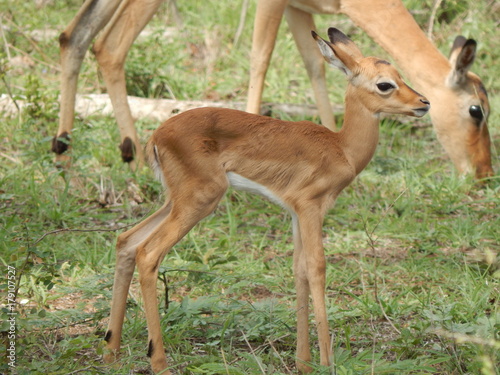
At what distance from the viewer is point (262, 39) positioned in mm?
6348

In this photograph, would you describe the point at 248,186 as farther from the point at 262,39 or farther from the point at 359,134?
the point at 262,39

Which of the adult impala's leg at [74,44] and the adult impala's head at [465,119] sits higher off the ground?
the adult impala's leg at [74,44]

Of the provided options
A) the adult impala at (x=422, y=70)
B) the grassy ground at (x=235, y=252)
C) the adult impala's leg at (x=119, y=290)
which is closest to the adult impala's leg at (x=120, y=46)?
the grassy ground at (x=235, y=252)

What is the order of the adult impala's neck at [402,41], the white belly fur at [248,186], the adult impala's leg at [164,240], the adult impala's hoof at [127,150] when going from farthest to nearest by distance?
1. the adult impala's neck at [402,41]
2. the adult impala's hoof at [127,150]
3. the white belly fur at [248,186]
4. the adult impala's leg at [164,240]

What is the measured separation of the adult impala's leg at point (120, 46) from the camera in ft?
20.7

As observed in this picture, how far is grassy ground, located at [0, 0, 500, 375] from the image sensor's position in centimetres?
353

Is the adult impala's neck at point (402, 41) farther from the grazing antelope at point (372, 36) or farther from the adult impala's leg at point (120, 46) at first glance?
the adult impala's leg at point (120, 46)

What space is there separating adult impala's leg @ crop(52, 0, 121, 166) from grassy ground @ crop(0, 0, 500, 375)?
0.25m

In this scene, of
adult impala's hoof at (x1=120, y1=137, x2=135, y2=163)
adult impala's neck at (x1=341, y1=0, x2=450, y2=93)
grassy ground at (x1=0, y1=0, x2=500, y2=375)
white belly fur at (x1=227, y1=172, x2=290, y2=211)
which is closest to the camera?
white belly fur at (x1=227, y1=172, x2=290, y2=211)

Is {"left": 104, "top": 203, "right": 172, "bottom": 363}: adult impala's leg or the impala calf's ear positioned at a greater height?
the impala calf's ear

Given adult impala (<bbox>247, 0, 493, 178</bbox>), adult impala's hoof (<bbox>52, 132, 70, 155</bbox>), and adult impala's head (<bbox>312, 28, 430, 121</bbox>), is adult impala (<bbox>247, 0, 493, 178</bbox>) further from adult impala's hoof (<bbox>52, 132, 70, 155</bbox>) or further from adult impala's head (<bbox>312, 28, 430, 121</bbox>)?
adult impala's head (<bbox>312, 28, 430, 121</bbox>)

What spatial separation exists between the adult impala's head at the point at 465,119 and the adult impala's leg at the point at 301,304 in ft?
10.5

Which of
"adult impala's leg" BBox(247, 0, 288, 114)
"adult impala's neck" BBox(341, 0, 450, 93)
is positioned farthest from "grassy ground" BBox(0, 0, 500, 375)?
"adult impala's leg" BBox(247, 0, 288, 114)

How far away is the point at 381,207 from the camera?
5910 millimetres
